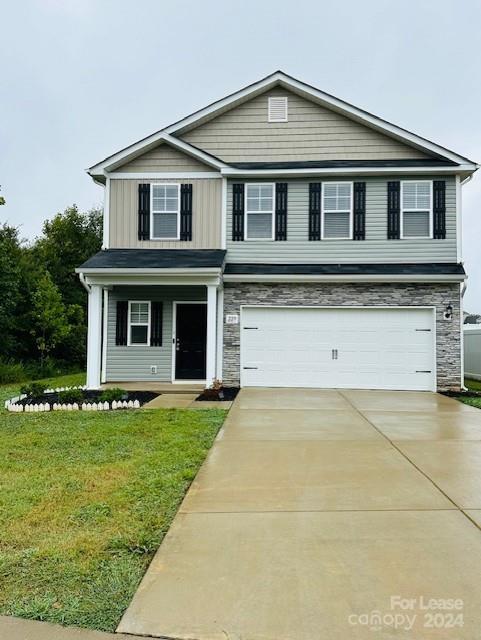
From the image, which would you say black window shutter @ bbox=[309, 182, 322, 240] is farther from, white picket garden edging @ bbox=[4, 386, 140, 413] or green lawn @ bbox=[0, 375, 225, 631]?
green lawn @ bbox=[0, 375, 225, 631]

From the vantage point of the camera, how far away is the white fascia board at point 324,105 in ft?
40.7

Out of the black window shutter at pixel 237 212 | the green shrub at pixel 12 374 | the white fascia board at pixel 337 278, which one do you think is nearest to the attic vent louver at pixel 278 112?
the black window shutter at pixel 237 212

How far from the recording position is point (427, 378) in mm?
11812

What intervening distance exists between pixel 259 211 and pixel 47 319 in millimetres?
10859

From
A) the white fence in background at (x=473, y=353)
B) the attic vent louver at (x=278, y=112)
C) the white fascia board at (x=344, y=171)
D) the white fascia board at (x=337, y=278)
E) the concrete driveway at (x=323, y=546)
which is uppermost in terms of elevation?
the attic vent louver at (x=278, y=112)

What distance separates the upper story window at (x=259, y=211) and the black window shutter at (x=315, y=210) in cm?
102

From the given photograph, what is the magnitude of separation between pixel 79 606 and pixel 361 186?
11734 millimetres

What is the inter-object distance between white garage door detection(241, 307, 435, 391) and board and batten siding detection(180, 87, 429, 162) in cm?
429

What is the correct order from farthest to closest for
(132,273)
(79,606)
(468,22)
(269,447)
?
(468,22) < (132,273) < (269,447) < (79,606)

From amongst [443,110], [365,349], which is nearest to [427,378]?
[365,349]

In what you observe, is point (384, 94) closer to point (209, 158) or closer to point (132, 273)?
point (209, 158)

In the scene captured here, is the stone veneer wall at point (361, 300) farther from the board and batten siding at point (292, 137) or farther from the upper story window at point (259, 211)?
the board and batten siding at point (292, 137)

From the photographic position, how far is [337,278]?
38.8 feet

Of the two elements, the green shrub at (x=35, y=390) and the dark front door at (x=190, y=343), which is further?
the dark front door at (x=190, y=343)
